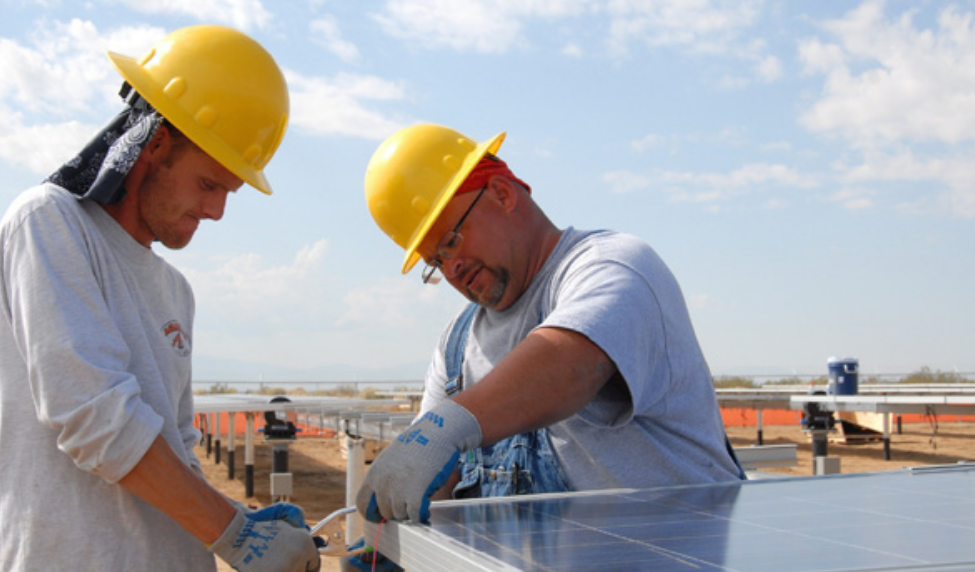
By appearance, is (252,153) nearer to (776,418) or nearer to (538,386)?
(538,386)

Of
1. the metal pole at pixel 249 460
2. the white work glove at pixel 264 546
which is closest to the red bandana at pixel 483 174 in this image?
the white work glove at pixel 264 546

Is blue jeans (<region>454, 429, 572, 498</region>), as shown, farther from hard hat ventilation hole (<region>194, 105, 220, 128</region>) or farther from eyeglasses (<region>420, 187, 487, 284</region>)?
hard hat ventilation hole (<region>194, 105, 220, 128</region>)

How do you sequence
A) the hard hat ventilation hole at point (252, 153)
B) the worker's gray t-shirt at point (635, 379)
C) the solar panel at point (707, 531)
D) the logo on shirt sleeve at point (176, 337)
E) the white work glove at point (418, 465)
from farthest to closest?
the hard hat ventilation hole at point (252, 153)
the logo on shirt sleeve at point (176, 337)
the worker's gray t-shirt at point (635, 379)
the white work glove at point (418, 465)
the solar panel at point (707, 531)

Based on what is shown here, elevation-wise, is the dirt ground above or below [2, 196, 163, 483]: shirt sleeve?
below

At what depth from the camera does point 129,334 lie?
8.16 ft

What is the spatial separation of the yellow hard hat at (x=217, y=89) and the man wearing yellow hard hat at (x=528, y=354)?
1.79ft

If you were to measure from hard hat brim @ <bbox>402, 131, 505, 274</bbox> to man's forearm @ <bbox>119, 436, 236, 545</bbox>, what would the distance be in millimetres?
1132

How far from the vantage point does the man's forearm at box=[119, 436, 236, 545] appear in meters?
2.27

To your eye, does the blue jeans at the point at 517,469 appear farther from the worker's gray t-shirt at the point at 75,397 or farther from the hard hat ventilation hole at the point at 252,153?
the hard hat ventilation hole at the point at 252,153

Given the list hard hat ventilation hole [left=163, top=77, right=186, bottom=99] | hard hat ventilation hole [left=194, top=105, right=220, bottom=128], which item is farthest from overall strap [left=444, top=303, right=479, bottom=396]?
hard hat ventilation hole [left=163, top=77, right=186, bottom=99]

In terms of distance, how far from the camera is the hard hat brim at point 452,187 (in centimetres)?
313

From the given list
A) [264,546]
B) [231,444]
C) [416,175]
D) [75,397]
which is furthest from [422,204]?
[231,444]

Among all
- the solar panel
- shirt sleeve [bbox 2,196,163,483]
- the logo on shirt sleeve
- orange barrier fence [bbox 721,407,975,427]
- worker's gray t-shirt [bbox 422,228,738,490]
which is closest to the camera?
the solar panel

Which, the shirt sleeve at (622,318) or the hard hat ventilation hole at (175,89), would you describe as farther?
the hard hat ventilation hole at (175,89)
